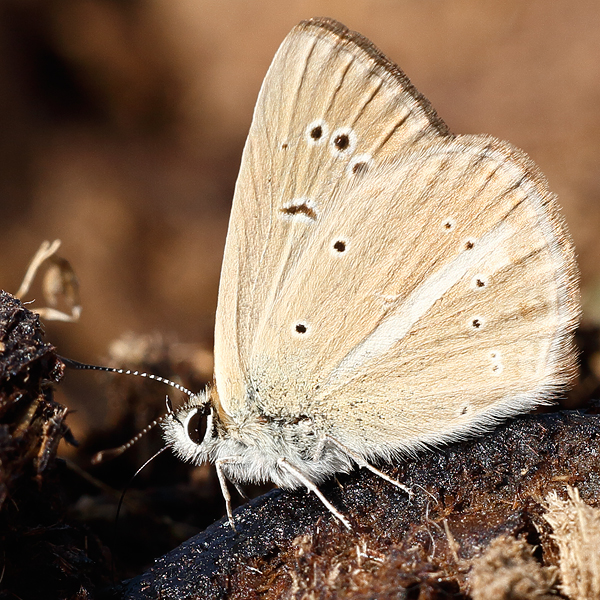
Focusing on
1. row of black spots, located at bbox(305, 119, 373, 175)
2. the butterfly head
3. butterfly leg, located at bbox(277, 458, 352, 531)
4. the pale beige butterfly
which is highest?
row of black spots, located at bbox(305, 119, 373, 175)

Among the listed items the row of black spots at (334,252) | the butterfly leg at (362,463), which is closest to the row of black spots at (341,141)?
the row of black spots at (334,252)

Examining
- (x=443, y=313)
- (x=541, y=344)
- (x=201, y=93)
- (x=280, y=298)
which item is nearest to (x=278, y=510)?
(x=280, y=298)

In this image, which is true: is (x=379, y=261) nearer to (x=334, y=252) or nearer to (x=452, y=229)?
(x=334, y=252)

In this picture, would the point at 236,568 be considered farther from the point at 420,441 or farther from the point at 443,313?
the point at 443,313

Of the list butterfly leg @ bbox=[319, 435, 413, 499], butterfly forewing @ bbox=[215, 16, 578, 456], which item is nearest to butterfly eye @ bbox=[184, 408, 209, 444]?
butterfly forewing @ bbox=[215, 16, 578, 456]

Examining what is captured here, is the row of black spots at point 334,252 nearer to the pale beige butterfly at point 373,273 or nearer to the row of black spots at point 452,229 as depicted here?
the pale beige butterfly at point 373,273

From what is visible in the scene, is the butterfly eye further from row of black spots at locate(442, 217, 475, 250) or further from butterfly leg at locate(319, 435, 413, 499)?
row of black spots at locate(442, 217, 475, 250)

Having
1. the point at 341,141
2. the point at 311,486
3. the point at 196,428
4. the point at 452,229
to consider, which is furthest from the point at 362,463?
the point at 341,141
